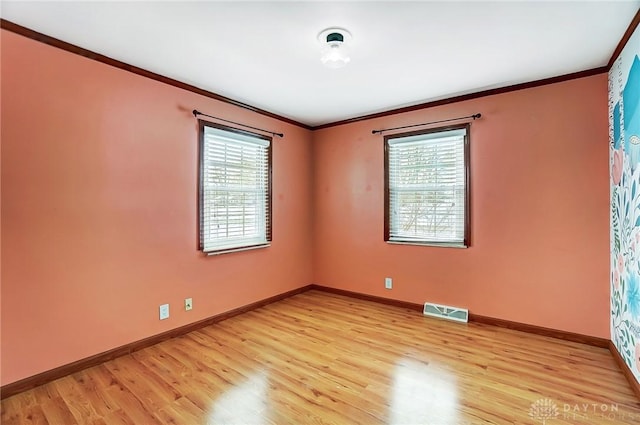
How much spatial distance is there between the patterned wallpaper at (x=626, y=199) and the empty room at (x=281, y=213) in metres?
0.03

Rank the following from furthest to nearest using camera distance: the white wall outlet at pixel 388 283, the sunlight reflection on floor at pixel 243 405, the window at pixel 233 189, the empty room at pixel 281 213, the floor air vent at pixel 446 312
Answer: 1. the white wall outlet at pixel 388 283
2. the floor air vent at pixel 446 312
3. the window at pixel 233 189
4. the empty room at pixel 281 213
5. the sunlight reflection on floor at pixel 243 405

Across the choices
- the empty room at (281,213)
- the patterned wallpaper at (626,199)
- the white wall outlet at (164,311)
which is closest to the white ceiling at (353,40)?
the empty room at (281,213)

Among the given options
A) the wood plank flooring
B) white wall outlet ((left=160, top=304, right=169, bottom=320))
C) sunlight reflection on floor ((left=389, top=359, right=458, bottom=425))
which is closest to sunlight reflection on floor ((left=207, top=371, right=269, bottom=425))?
the wood plank flooring

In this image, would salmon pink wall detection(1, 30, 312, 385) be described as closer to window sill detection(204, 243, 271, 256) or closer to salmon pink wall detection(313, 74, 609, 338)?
window sill detection(204, 243, 271, 256)

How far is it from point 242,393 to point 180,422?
1.30 feet

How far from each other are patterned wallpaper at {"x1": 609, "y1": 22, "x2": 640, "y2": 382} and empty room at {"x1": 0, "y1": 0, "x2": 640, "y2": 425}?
29mm

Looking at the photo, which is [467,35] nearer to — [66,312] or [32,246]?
[32,246]

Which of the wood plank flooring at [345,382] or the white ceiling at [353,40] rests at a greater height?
the white ceiling at [353,40]

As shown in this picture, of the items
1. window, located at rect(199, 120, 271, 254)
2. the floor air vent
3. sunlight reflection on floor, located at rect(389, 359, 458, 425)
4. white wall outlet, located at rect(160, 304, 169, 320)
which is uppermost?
window, located at rect(199, 120, 271, 254)

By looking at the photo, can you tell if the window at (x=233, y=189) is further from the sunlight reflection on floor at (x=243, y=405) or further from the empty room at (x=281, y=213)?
the sunlight reflection on floor at (x=243, y=405)

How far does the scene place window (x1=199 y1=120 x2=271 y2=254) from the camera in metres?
3.21

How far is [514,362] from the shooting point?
242 cm

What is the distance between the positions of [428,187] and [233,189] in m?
2.24

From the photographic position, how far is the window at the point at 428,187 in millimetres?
3398
